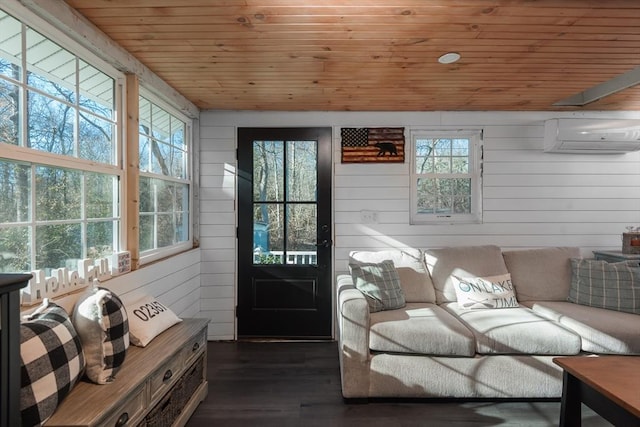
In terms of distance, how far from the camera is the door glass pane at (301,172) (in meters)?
3.56

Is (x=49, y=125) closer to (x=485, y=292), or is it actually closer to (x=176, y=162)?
(x=176, y=162)

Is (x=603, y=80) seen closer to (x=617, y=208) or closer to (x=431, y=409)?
(x=617, y=208)

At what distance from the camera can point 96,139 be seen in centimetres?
212

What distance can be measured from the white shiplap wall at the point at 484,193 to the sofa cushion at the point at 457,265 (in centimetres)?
35

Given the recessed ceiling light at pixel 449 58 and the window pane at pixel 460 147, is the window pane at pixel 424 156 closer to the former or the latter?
the window pane at pixel 460 147

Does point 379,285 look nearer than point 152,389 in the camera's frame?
No

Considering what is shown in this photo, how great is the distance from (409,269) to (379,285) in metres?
0.51

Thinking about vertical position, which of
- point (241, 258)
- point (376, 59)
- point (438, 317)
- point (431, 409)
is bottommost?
point (431, 409)

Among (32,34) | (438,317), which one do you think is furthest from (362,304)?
(32,34)

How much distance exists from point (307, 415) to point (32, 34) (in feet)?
8.35

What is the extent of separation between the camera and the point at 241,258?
3.58 m

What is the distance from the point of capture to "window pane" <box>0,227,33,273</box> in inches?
58.7

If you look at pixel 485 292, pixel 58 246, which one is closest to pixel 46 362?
pixel 58 246

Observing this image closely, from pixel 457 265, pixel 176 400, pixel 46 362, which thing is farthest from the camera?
pixel 457 265
